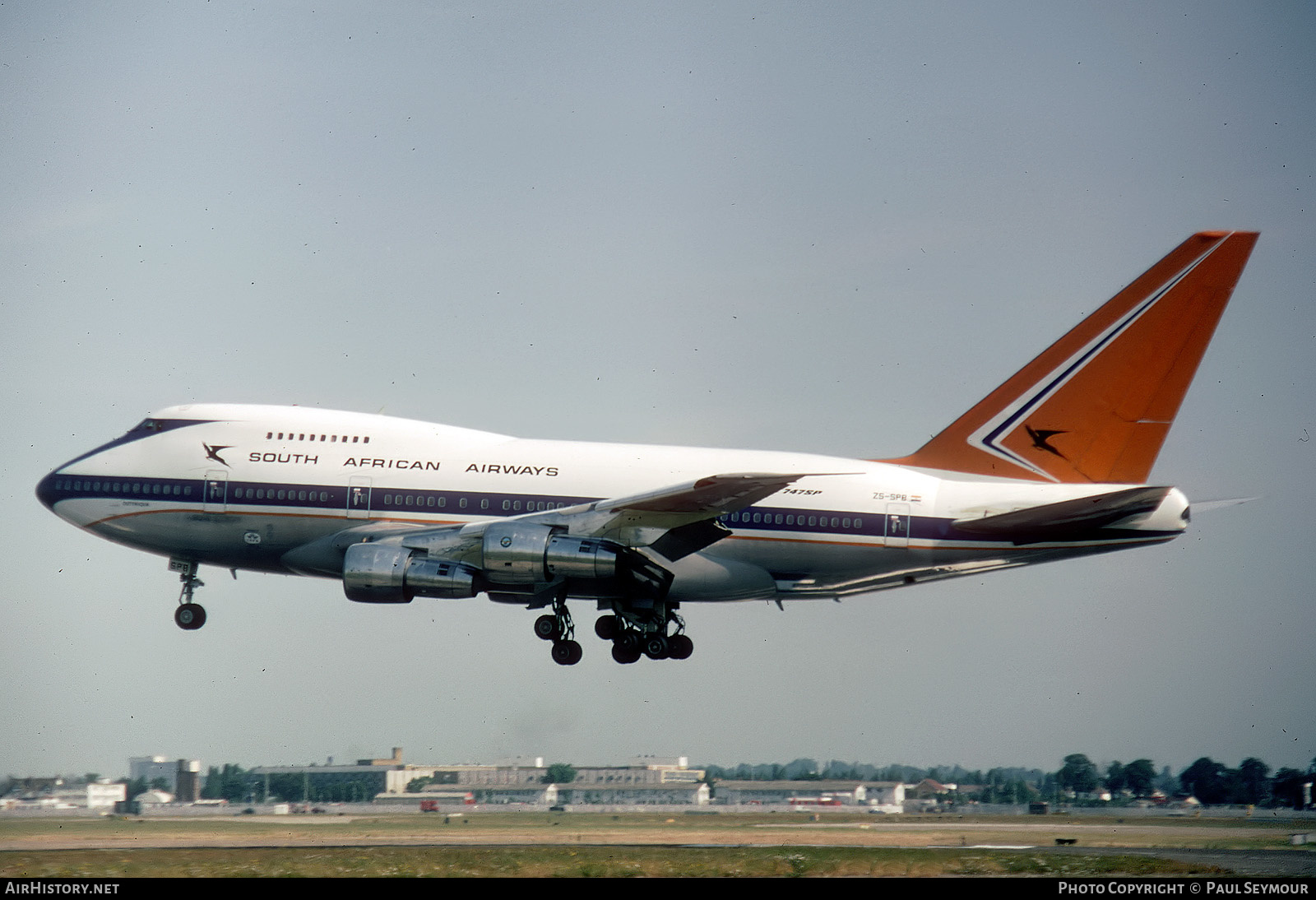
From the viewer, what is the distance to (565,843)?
3231cm

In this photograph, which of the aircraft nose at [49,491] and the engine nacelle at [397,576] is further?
the aircraft nose at [49,491]

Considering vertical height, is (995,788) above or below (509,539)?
below

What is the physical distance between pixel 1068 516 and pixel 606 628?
13281mm

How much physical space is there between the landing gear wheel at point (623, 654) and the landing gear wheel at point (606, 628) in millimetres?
326

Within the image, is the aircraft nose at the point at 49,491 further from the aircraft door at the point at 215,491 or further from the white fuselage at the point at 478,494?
the aircraft door at the point at 215,491

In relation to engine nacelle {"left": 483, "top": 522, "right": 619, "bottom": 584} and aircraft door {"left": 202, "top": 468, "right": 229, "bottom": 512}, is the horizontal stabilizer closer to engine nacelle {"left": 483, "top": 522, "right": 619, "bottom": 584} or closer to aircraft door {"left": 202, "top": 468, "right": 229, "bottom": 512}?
engine nacelle {"left": 483, "top": 522, "right": 619, "bottom": 584}


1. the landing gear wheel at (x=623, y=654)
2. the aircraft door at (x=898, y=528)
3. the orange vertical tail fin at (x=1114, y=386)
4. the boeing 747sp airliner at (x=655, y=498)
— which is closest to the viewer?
the boeing 747sp airliner at (x=655, y=498)

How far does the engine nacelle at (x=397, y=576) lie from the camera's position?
125ft

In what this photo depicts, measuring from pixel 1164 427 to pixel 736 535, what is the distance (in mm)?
11996

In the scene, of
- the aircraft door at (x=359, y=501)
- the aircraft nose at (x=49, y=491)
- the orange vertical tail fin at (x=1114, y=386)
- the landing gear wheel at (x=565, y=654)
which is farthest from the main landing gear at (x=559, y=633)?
the aircraft nose at (x=49, y=491)

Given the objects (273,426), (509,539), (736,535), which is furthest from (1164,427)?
(273,426)

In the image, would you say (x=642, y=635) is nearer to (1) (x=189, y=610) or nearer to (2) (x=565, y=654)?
(2) (x=565, y=654)

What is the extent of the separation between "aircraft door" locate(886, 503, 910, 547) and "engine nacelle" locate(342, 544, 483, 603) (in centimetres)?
1106

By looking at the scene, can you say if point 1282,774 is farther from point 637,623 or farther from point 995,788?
point 637,623
